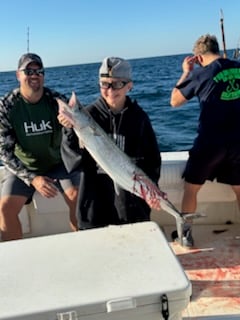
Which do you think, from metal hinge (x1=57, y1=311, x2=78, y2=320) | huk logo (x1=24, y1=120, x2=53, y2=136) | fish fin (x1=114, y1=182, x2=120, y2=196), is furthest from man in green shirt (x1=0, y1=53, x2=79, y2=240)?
metal hinge (x1=57, y1=311, x2=78, y2=320)

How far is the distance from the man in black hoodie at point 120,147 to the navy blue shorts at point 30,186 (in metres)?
0.59

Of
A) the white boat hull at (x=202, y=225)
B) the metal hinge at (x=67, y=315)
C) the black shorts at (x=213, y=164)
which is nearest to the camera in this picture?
the metal hinge at (x=67, y=315)

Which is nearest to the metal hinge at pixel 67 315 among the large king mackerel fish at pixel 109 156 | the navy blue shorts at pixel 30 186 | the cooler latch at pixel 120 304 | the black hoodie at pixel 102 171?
the cooler latch at pixel 120 304

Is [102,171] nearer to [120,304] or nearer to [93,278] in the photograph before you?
[93,278]

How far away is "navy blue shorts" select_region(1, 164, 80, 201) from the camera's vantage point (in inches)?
140

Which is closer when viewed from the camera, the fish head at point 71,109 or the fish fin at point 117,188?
the fish head at point 71,109

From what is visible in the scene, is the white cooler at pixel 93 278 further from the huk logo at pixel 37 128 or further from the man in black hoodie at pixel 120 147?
the huk logo at pixel 37 128

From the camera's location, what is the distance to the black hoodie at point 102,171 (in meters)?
2.97

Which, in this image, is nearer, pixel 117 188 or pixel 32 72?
pixel 117 188

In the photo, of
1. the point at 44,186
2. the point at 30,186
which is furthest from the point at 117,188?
the point at 30,186

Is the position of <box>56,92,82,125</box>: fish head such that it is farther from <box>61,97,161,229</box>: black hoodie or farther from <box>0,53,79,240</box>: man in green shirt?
<box>0,53,79,240</box>: man in green shirt

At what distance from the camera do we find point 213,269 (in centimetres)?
339

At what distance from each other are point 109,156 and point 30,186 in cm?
109

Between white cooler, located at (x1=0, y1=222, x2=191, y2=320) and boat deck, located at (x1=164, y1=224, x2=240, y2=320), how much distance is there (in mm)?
708
